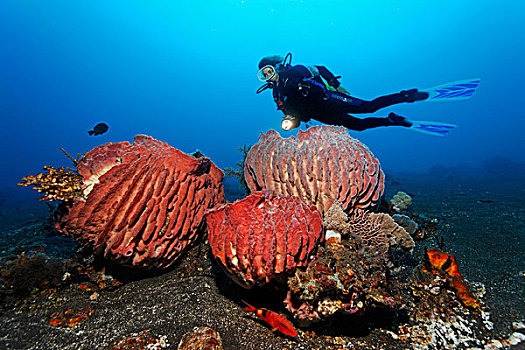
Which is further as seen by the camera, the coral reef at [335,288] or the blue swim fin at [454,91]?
the blue swim fin at [454,91]

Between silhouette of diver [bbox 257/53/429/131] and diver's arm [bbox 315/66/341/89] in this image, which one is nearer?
silhouette of diver [bbox 257/53/429/131]

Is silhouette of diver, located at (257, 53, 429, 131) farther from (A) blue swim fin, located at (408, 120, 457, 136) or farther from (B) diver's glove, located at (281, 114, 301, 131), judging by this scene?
(A) blue swim fin, located at (408, 120, 457, 136)

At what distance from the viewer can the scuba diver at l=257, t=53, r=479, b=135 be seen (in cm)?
612

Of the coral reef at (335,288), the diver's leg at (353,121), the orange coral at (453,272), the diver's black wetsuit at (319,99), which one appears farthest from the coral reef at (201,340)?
the diver's leg at (353,121)

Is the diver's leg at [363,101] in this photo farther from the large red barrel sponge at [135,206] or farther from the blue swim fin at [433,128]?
the large red barrel sponge at [135,206]

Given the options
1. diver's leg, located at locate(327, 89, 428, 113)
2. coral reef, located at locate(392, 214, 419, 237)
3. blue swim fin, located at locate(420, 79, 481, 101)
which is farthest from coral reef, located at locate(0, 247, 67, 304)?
blue swim fin, located at locate(420, 79, 481, 101)

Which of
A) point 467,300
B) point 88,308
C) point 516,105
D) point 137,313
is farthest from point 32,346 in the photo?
point 516,105

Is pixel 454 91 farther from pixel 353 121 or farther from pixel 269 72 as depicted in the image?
pixel 269 72

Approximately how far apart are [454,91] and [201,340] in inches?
356

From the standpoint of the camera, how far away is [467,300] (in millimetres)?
2699

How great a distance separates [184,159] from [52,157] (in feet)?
314

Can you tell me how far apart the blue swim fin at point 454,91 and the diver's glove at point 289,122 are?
4.38 metres

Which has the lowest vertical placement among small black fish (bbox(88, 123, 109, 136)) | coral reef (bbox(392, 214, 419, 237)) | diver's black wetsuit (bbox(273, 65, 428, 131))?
coral reef (bbox(392, 214, 419, 237))

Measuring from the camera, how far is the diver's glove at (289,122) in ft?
21.0
